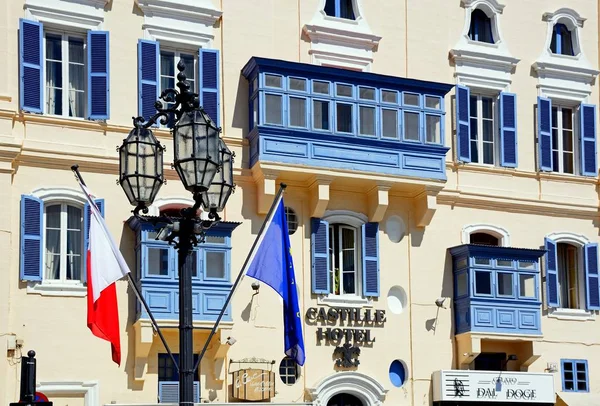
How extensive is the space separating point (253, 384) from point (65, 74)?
25.8ft

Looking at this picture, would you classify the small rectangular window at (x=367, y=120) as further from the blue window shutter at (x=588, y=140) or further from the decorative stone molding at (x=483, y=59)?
the blue window shutter at (x=588, y=140)

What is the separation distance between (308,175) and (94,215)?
→ 1007 centimetres

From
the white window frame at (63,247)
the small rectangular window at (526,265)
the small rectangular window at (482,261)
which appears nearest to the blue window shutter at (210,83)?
the white window frame at (63,247)

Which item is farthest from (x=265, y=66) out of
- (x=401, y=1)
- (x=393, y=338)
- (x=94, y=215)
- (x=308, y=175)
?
(x=94, y=215)

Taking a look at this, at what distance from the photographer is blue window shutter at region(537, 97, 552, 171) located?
33344 millimetres

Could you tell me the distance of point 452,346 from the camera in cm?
3131

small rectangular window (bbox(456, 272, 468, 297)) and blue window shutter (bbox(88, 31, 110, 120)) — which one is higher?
blue window shutter (bbox(88, 31, 110, 120))

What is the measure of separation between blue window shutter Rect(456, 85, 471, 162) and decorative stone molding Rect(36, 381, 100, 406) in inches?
423

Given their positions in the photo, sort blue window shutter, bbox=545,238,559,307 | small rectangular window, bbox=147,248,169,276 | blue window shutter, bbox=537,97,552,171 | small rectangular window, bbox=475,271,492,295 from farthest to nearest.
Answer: blue window shutter, bbox=537,97,552,171 → blue window shutter, bbox=545,238,559,307 → small rectangular window, bbox=475,271,492,295 → small rectangular window, bbox=147,248,169,276

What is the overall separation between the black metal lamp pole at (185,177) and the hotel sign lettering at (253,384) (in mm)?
13050

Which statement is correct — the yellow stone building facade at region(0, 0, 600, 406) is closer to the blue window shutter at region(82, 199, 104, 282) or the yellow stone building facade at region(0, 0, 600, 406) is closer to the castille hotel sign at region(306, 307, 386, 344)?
the castille hotel sign at region(306, 307, 386, 344)

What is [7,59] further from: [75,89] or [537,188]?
[537,188]

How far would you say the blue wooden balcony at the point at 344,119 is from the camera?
2941cm

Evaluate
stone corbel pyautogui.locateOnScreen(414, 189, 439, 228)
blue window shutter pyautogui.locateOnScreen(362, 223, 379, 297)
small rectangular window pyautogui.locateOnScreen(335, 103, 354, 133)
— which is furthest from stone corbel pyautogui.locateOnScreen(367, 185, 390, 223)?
small rectangular window pyautogui.locateOnScreen(335, 103, 354, 133)
